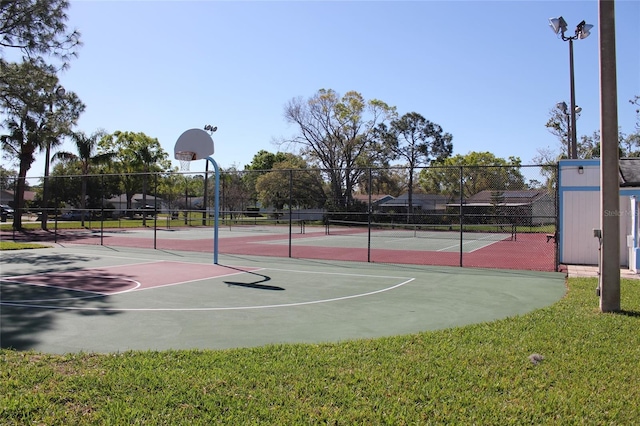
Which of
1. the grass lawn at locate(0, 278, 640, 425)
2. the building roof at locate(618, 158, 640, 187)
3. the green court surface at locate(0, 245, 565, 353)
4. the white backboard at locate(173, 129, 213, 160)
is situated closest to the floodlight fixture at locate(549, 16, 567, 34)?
the building roof at locate(618, 158, 640, 187)

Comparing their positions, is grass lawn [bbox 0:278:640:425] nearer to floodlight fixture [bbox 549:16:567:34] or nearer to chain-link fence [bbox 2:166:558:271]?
chain-link fence [bbox 2:166:558:271]

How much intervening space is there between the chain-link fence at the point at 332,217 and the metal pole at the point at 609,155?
3474 millimetres

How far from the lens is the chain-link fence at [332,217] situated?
693 inches

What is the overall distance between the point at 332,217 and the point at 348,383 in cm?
3142

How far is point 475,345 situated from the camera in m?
5.32

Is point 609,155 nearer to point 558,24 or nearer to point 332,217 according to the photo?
point 558,24

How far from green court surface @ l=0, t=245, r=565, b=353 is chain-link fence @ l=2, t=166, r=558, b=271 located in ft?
6.67

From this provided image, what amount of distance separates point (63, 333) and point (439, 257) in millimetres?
13140

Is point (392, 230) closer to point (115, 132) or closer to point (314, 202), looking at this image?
point (314, 202)

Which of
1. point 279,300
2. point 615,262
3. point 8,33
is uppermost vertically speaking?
point 8,33

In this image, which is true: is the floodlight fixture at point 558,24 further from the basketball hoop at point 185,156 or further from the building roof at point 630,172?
the basketball hoop at point 185,156

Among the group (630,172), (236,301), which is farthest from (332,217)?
(236,301)

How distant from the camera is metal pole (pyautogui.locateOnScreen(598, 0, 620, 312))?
276 inches

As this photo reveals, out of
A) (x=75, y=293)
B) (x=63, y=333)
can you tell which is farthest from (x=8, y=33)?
(x=63, y=333)
